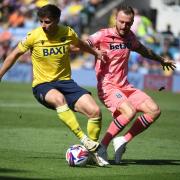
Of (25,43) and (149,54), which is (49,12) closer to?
(25,43)

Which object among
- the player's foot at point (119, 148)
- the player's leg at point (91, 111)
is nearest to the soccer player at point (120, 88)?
the player's foot at point (119, 148)

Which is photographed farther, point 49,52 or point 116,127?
point 116,127

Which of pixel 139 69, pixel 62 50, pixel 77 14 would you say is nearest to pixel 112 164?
pixel 62 50

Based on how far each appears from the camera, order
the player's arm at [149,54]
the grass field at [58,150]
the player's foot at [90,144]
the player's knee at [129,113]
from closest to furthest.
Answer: the grass field at [58,150], the player's foot at [90,144], the player's knee at [129,113], the player's arm at [149,54]

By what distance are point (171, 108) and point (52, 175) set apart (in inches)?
508

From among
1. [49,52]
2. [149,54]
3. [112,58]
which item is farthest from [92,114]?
[149,54]

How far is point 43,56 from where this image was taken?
11211 mm

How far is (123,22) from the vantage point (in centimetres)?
1175

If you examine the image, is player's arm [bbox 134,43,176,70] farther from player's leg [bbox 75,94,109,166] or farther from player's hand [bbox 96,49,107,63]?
player's leg [bbox 75,94,109,166]

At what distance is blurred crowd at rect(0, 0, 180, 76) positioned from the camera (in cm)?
3172

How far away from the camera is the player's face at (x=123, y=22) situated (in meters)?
11.7

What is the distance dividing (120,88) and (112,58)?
464 mm

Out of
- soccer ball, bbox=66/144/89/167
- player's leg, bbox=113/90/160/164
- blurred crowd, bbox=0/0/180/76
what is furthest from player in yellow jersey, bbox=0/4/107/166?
blurred crowd, bbox=0/0/180/76

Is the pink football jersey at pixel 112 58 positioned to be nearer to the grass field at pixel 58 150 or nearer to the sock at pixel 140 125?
the sock at pixel 140 125
